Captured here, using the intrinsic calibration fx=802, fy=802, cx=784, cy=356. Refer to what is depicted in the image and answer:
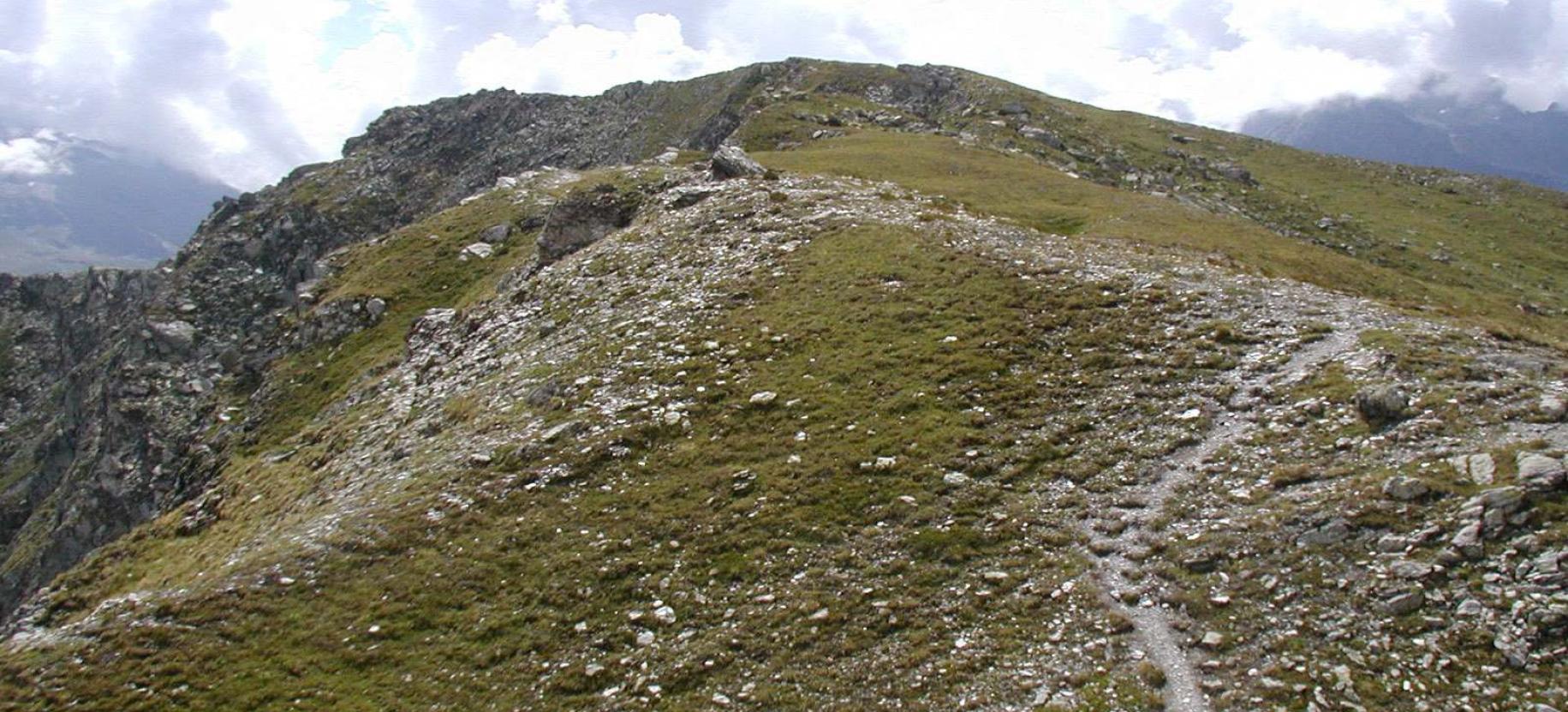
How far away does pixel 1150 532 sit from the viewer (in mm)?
19719

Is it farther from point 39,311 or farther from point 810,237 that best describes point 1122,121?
point 39,311

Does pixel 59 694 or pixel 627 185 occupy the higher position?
pixel 627 185

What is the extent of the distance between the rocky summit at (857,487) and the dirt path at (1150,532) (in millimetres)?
101

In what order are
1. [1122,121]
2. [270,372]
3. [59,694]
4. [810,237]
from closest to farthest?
[59,694] → [810,237] → [270,372] → [1122,121]

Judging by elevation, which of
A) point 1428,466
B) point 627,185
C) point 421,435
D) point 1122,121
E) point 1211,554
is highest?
point 1122,121

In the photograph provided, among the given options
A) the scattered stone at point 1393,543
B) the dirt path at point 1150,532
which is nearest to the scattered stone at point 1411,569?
the scattered stone at point 1393,543

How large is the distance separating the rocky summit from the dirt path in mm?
101

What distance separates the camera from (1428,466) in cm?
1816

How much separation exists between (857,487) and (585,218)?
118 feet

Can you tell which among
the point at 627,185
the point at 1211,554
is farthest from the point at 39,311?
the point at 1211,554

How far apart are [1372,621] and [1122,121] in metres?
114

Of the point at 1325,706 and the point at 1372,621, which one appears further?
the point at 1372,621

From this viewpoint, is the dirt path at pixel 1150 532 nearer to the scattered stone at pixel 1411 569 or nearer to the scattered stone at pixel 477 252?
the scattered stone at pixel 1411 569

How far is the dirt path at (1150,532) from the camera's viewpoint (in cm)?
1540
